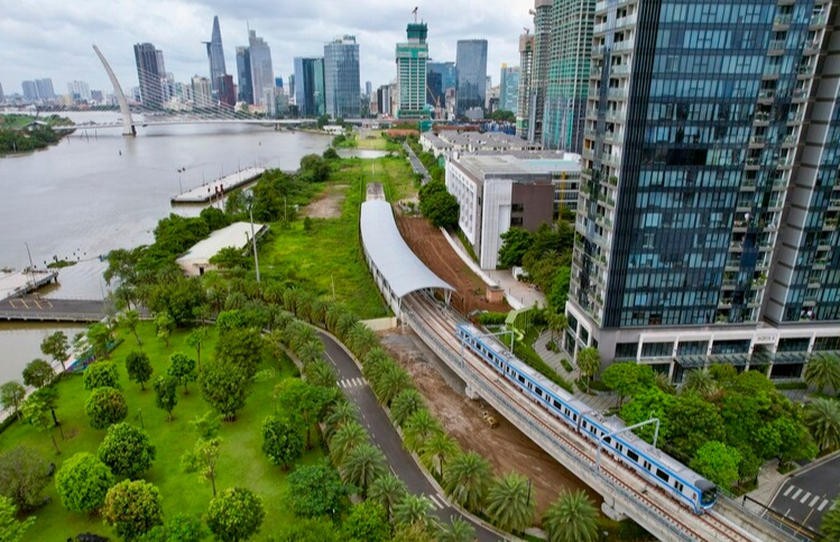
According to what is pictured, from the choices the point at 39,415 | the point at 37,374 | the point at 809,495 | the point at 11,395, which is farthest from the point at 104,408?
the point at 809,495

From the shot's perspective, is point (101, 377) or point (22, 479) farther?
point (101, 377)

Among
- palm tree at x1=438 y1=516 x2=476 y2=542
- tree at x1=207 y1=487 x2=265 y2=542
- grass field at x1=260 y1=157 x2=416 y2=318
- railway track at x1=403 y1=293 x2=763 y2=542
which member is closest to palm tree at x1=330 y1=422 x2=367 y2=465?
tree at x1=207 y1=487 x2=265 y2=542

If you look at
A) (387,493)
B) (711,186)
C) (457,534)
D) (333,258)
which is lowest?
(333,258)

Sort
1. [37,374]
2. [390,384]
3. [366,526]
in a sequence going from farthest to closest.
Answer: [37,374] → [390,384] → [366,526]

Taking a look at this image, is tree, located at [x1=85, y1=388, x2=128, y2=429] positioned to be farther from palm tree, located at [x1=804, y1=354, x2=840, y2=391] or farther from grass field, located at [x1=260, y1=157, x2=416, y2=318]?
palm tree, located at [x1=804, y1=354, x2=840, y2=391]

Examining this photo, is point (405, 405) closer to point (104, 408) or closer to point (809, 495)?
point (104, 408)

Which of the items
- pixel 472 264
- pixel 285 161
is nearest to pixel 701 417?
pixel 472 264

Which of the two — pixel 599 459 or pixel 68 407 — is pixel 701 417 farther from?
pixel 68 407
